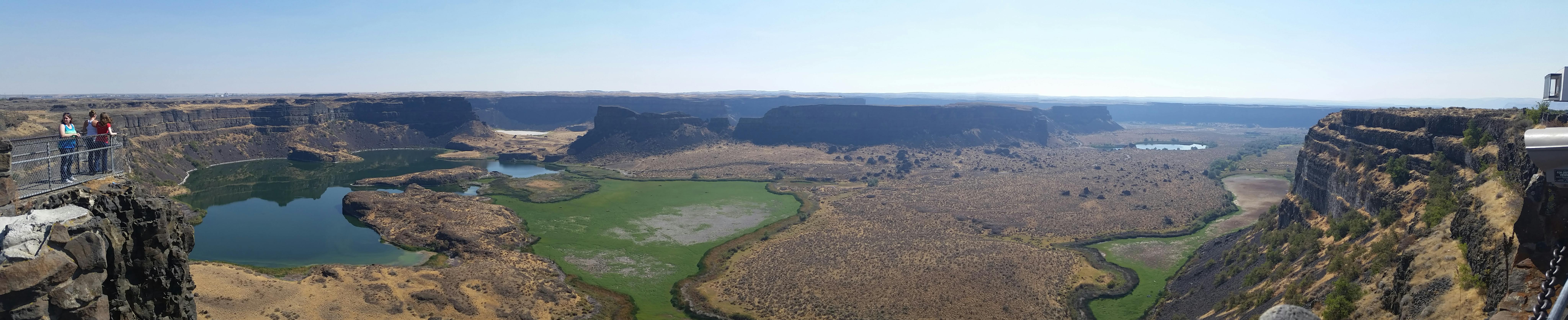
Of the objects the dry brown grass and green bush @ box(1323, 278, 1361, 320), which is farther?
the dry brown grass

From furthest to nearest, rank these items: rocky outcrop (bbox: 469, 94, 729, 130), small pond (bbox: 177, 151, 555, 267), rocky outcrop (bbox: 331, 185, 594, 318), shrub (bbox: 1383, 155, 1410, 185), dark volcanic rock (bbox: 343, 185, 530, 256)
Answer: rocky outcrop (bbox: 469, 94, 729, 130)
dark volcanic rock (bbox: 343, 185, 530, 256)
small pond (bbox: 177, 151, 555, 267)
rocky outcrop (bbox: 331, 185, 594, 318)
shrub (bbox: 1383, 155, 1410, 185)

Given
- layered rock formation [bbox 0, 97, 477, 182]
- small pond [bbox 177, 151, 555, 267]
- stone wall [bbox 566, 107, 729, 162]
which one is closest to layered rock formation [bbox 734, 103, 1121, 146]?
stone wall [bbox 566, 107, 729, 162]

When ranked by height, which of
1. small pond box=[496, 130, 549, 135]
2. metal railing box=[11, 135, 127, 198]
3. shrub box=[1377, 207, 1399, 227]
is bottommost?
small pond box=[496, 130, 549, 135]

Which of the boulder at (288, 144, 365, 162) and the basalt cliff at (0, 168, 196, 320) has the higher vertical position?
the basalt cliff at (0, 168, 196, 320)

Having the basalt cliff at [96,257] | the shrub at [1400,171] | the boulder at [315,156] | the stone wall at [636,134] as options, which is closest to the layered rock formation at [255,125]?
the boulder at [315,156]

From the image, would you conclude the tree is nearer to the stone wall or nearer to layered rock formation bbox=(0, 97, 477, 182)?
the stone wall

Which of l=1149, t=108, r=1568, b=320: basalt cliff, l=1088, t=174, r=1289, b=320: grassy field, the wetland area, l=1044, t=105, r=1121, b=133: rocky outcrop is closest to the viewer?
l=1149, t=108, r=1568, b=320: basalt cliff

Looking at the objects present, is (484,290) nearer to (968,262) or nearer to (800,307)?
(800,307)
